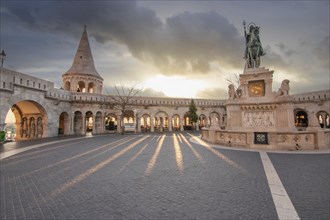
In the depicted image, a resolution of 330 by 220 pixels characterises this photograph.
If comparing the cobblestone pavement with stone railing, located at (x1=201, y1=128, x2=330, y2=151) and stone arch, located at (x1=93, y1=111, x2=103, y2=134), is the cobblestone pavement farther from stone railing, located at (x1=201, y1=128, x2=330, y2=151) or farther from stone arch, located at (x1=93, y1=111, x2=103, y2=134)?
stone arch, located at (x1=93, y1=111, x2=103, y2=134)

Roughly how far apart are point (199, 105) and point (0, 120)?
4147cm

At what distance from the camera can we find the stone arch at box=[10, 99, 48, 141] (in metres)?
27.8

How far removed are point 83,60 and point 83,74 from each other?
4023 millimetres

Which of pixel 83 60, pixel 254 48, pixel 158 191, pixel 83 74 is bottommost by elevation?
pixel 158 191

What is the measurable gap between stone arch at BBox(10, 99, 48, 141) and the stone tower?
12.8 m

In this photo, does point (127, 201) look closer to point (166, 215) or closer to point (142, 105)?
point (166, 215)

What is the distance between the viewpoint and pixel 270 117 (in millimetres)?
16234

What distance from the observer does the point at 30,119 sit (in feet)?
96.4

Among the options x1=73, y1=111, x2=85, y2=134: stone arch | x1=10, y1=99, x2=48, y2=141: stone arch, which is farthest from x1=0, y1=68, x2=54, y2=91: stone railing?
x1=73, y1=111, x2=85, y2=134: stone arch

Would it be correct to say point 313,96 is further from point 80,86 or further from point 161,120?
point 80,86

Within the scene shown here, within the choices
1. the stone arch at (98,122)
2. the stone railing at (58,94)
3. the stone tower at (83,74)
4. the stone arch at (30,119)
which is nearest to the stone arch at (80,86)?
the stone tower at (83,74)

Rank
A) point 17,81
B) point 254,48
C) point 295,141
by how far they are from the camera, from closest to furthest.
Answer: point 295,141, point 254,48, point 17,81

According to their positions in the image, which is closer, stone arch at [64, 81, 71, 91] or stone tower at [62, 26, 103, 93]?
stone tower at [62, 26, 103, 93]

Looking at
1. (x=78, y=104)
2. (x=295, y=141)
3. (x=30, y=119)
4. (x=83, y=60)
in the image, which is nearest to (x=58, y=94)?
(x=78, y=104)
